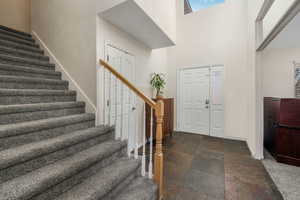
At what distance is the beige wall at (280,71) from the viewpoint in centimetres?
348

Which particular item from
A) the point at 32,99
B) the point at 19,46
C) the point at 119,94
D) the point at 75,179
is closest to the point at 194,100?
the point at 119,94

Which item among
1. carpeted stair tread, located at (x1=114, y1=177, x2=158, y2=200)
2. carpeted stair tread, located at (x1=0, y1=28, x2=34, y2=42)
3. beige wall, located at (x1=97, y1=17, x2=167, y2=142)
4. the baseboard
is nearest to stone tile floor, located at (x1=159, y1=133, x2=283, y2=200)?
carpeted stair tread, located at (x1=114, y1=177, x2=158, y2=200)

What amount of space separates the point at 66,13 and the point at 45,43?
33.5 inches

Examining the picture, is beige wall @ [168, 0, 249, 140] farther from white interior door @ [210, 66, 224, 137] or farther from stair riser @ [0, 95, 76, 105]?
stair riser @ [0, 95, 76, 105]

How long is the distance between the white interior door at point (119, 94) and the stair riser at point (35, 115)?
0.51 m

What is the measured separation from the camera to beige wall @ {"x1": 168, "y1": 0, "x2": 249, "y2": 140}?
3.75m

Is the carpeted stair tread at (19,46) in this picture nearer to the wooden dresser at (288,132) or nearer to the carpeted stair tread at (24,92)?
the carpeted stair tread at (24,92)

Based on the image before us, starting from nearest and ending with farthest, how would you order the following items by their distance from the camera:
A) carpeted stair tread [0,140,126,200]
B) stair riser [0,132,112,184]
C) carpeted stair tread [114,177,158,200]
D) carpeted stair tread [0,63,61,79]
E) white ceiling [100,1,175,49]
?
carpeted stair tread [0,140,126,200] < stair riser [0,132,112,184] < carpeted stair tread [114,177,158,200] < carpeted stair tread [0,63,61,79] < white ceiling [100,1,175,49]

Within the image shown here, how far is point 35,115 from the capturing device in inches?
66.3

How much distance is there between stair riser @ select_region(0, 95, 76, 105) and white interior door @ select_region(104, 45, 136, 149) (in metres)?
0.64

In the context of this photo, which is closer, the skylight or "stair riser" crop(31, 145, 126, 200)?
"stair riser" crop(31, 145, 126, 200)

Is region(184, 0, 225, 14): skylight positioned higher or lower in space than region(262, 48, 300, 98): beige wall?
higher

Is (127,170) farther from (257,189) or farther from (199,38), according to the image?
(199,38)

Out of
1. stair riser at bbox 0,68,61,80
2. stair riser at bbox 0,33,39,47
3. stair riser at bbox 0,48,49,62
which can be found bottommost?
stair riser at bbox 0,68,61,80
